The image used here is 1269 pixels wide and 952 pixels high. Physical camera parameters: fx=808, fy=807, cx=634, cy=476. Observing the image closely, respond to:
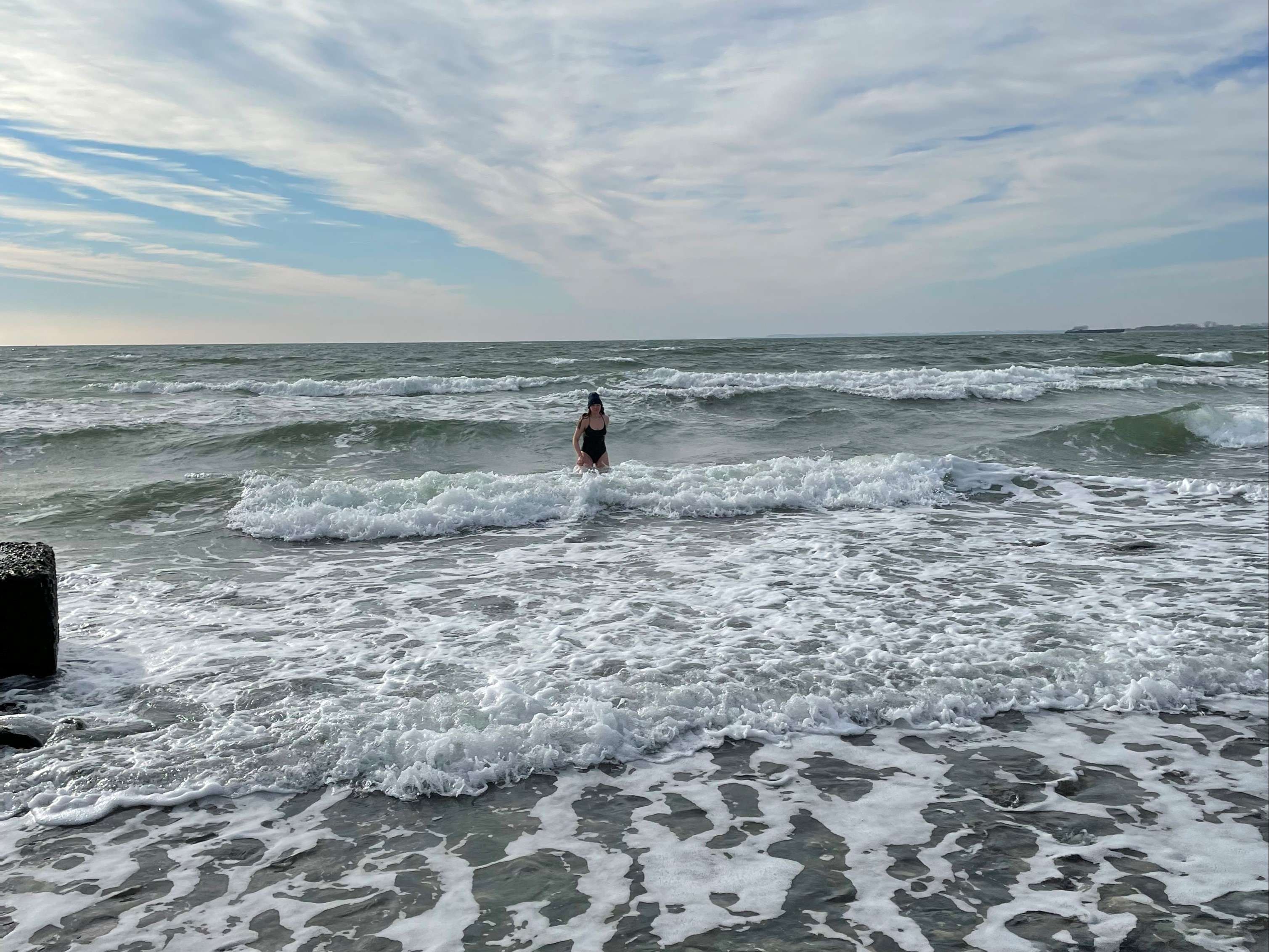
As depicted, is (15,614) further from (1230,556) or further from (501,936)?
(1230,556)

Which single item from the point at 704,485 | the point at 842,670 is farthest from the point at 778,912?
the point at 704,485

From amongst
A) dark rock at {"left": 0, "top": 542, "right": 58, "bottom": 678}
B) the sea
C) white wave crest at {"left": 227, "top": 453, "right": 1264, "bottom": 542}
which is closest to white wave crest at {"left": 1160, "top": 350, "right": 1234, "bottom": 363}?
the sea

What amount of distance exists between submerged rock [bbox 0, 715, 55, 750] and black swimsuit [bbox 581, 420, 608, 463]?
8491mm

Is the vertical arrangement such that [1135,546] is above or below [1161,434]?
below

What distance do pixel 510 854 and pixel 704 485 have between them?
835 cm

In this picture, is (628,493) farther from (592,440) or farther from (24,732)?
(24,732)

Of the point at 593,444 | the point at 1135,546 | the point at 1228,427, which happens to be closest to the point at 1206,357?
the point at 1228,427

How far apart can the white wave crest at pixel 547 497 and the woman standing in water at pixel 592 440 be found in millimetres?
331

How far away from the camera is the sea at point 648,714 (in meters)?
3.20

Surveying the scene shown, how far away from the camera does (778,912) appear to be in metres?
3.12

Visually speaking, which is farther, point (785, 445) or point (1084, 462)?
point (785, 445)

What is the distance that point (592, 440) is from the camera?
40.8 ft

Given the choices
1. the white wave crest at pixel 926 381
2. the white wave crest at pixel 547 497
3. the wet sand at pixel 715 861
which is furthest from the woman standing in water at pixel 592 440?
the white wave crest at pixel 926 381

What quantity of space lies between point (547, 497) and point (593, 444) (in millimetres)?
1723
